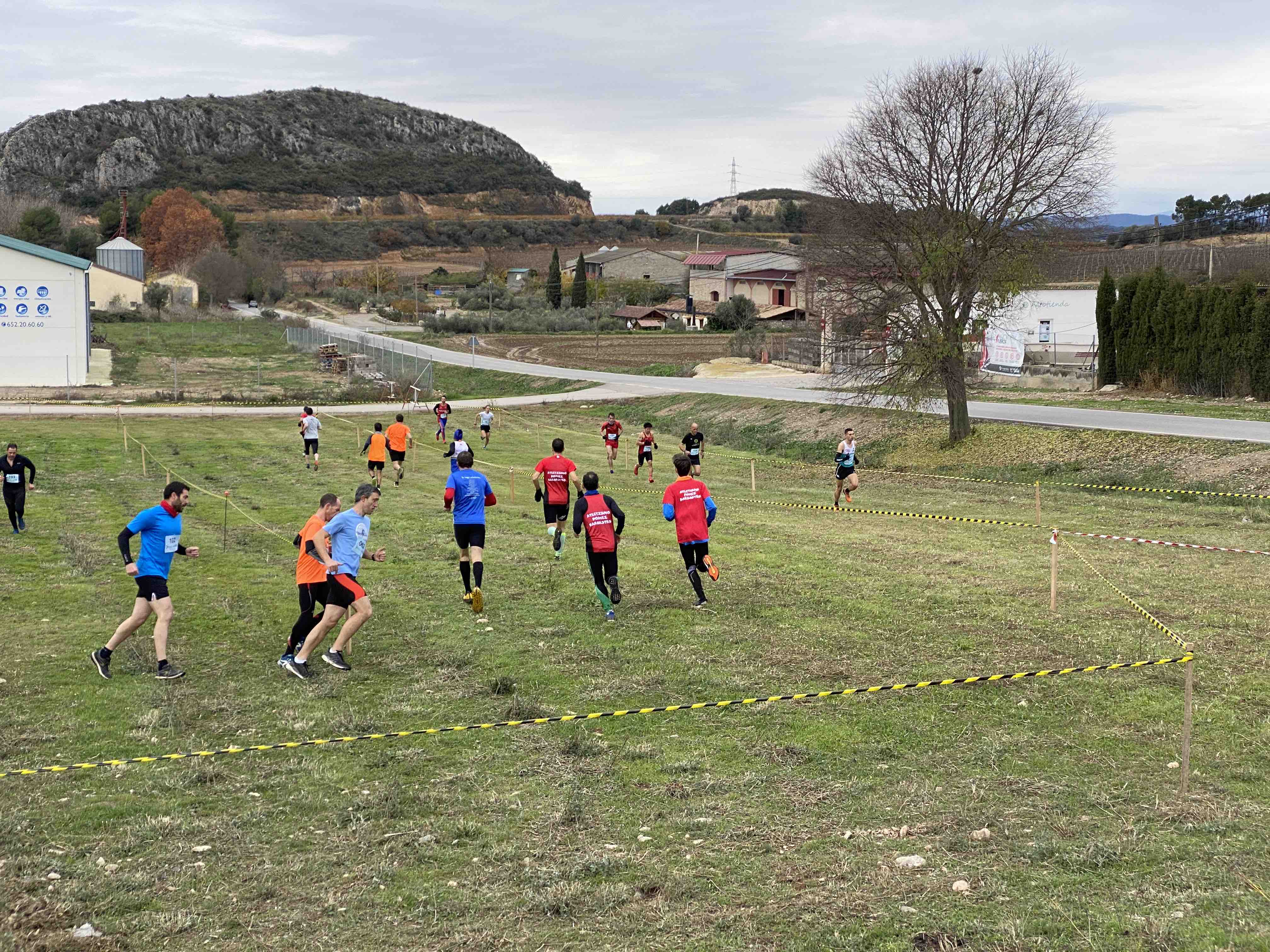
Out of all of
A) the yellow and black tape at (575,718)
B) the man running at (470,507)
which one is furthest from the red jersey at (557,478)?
the yellow and black tape at (575,718)

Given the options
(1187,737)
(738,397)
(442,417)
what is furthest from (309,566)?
(738,397)

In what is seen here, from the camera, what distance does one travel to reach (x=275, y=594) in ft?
49.5

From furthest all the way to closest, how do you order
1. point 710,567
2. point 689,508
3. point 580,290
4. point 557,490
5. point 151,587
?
1. point 580,290
2. point 557,490
3. point 689,508
4. point 710,567
5. point 151,587

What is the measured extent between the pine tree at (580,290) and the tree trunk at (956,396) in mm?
83058

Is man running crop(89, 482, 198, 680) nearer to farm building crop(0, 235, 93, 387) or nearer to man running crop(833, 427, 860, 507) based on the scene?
man running crop(833, 427, 860, 507)

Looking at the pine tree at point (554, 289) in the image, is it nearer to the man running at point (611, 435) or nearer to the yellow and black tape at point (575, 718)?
the man running at point (611, 435)

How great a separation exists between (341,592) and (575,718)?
9.97 ft

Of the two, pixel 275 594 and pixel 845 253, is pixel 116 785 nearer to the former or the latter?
pixel 275 594

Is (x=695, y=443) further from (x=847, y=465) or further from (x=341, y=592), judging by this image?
(x=341, y=592)

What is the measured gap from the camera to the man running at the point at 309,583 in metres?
11.5

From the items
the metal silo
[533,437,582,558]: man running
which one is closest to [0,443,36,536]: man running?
[533,437,582,558]: man running

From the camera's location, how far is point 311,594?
11742mm

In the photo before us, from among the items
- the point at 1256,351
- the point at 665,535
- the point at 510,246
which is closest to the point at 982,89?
the point at 1256,351

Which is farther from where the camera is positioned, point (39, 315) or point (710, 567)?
point (39, 315)
